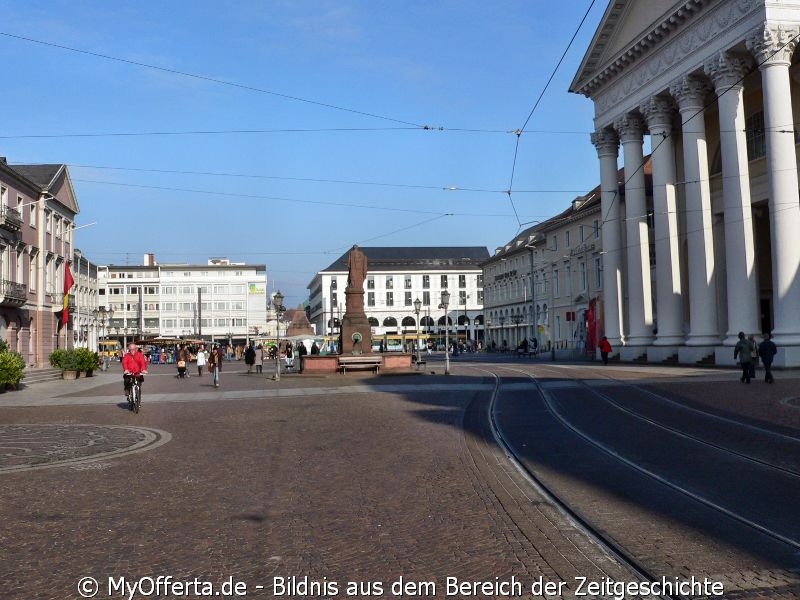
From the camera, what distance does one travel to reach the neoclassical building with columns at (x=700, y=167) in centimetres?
3356

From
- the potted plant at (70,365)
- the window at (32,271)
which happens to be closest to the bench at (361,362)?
the potted plant at (70,365)

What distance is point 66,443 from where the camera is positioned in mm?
14086

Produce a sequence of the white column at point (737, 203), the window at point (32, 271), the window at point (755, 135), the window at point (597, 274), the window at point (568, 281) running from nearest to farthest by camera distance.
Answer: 1. the white column at point (737, 203)
2. the window at point (755, 135)
3. the window at point (32, 271)
4. the window at point (597, 274)
5. the window at point (568, 281)

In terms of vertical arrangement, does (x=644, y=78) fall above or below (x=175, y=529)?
above

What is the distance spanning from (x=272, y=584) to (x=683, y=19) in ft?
130

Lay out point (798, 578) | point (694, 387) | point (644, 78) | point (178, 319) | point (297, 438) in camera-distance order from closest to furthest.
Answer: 1. point (798, 578)
2. point (297, 438)
3. point (694, 387)
4. point (644, 78)
5. point (178, 319)

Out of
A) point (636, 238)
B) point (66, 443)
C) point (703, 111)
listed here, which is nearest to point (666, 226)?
point (636, 238)

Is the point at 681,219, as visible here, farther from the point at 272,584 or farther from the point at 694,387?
the point at 272,584

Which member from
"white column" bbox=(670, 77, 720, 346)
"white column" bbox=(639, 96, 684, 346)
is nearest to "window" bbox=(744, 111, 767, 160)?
"white column" bbox=(670, 77, 720, 346)

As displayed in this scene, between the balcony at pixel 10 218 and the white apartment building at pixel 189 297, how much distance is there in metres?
77.5

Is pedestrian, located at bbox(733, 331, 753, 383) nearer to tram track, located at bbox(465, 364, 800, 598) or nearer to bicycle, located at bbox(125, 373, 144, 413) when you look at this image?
tram track, located at bbox(465, 364, 800, 598)

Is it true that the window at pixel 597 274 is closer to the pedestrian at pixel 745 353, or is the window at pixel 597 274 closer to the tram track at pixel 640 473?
the pedestrian at pixel 745 353

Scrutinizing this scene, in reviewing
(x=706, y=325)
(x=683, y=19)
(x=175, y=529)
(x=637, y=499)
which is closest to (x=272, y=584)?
(x=175, y=529)

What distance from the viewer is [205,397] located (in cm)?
2608
